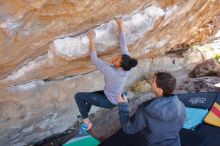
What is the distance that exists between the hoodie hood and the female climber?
3.04 ft

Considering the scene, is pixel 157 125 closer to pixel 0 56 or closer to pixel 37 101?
pixel 0 56

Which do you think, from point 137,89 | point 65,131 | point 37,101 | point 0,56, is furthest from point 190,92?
point 0,56

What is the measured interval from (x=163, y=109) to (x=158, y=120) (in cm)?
15

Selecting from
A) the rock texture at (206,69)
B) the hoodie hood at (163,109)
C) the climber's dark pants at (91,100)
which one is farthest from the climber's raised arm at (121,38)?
the rock texture at (206,69)

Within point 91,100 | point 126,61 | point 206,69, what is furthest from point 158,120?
point 206,69

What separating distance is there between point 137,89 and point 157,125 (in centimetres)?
400

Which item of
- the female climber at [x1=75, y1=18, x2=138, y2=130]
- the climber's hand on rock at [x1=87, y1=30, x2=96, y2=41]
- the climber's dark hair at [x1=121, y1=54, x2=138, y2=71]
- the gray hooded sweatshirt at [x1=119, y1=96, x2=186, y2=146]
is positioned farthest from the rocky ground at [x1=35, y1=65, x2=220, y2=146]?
the gray hooded sweatshirt at [x1=119, y1=96, x2=186, y2=146]

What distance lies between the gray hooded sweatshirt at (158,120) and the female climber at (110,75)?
71cm

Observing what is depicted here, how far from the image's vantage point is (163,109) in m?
4.17

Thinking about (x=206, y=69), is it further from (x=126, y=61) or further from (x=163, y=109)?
(x=163, y=109)

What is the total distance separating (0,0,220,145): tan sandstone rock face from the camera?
4301 millimetres

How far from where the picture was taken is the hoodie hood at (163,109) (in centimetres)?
416

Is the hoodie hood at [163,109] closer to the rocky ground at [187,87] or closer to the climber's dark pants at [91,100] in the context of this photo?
the climber's dark pants at [91,100]

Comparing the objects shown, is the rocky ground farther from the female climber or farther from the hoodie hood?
the hoodie hood
